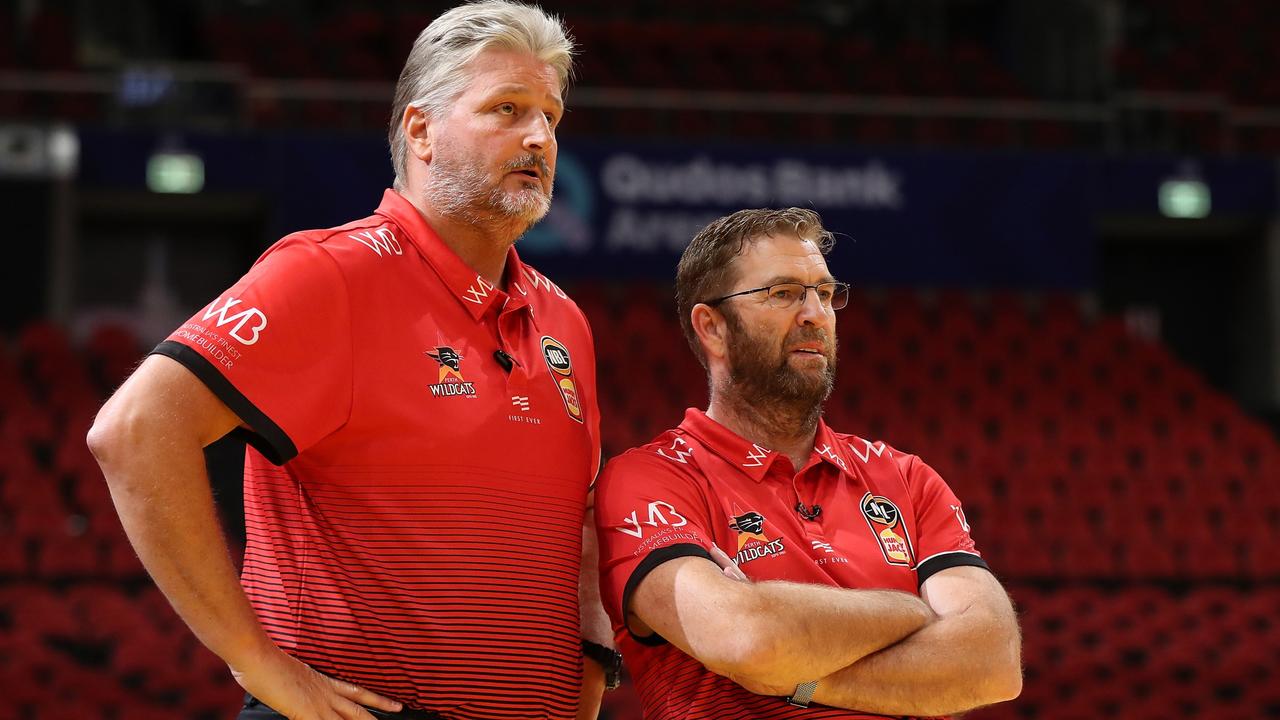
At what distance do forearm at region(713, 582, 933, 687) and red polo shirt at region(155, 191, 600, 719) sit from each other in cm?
41

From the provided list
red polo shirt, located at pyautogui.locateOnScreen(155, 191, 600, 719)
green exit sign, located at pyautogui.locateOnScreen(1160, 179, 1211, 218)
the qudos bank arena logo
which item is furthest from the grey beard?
green exit sign, located at pyautogui.locateOnScreen(1160, 179, 1211, 218)

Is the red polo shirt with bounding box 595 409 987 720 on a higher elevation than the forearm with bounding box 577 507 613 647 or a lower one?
higher

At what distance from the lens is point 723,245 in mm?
3111

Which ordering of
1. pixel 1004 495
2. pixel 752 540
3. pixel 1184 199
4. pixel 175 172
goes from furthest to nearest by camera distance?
1. pixel 1184 199
2. pixel 175 172
3. pixel 1004 495
4. pixel 752 540

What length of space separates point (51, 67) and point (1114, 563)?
10775 millimetres

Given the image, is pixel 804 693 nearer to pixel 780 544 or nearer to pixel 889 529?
pixel 780 544

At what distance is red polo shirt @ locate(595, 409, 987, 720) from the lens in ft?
8.93

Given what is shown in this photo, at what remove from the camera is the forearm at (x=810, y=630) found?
2484mm

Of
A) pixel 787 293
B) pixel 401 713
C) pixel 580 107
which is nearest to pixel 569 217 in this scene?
pixel 580 107

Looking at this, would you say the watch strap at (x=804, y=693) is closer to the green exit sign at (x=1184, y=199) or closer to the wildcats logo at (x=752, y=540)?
the wildcats logo at (x=752, y=540)

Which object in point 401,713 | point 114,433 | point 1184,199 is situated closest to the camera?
point 114,433

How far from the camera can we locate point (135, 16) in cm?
1623

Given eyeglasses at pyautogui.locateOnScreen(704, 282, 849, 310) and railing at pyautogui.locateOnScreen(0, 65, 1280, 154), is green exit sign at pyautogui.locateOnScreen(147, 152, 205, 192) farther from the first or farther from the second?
eyeglasses at pyautogui.locateOnScreen(704, 282, 849, 310)

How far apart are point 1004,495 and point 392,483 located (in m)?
9.34
